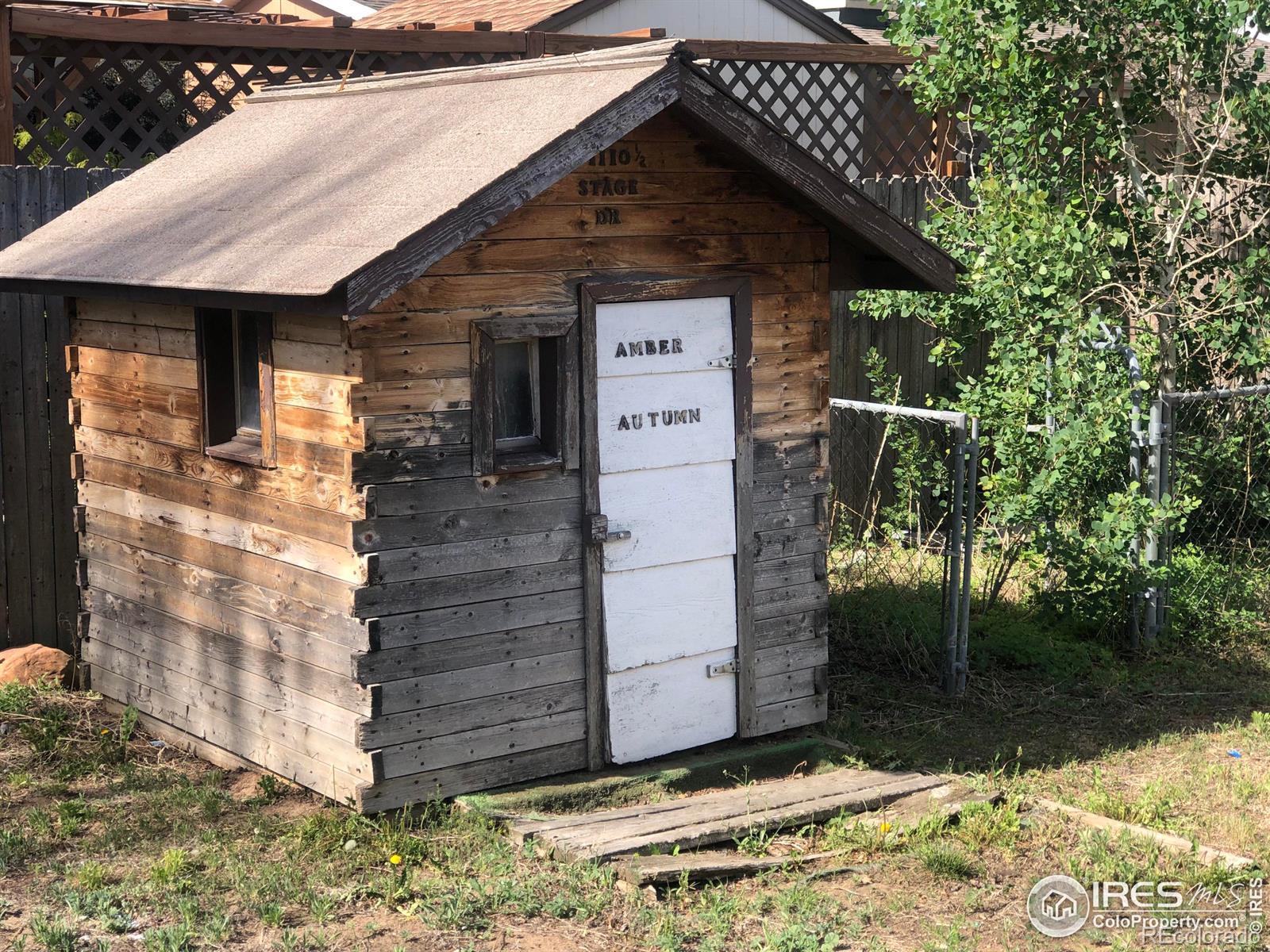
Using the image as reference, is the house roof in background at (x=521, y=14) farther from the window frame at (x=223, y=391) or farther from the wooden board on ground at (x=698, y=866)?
the wooden board on ground at (x=698, y=866)

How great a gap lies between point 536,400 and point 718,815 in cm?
191

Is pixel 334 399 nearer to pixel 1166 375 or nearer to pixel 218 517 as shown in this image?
pixel 218 517

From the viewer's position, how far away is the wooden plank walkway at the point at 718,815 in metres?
5.89

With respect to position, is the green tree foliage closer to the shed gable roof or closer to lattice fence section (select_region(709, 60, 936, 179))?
the shed gable roof

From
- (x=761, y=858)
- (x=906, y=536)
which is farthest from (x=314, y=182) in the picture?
(x=906, y=536)

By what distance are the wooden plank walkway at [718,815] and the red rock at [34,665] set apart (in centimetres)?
307

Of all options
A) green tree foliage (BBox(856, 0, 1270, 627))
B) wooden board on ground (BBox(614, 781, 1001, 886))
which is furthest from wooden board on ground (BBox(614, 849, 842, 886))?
green tree foliage (BBox(856, 0, 1270, 627))

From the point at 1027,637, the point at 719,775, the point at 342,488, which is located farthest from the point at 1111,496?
the point at 342,488

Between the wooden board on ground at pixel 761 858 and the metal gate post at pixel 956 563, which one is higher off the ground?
the metal gate post at pixel 956 563

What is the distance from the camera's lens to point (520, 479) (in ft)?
20.8

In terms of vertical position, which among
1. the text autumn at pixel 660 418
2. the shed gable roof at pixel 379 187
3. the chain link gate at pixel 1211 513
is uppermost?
the shed gable roof at pixel 379 187

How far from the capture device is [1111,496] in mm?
8328

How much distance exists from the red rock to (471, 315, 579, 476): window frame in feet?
9.99

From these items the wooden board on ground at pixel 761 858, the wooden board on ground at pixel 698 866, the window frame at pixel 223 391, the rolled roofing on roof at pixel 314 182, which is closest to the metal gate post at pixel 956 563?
the wooden board on ground at pixel 761 858
